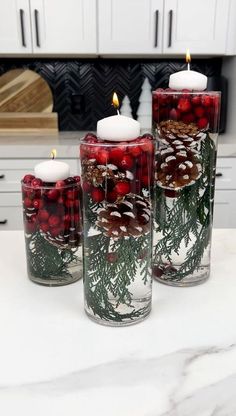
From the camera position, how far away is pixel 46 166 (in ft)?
2.29

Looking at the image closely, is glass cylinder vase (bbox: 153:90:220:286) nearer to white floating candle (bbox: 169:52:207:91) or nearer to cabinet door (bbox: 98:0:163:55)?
white floating candle (bbox: 169:52:207:91)

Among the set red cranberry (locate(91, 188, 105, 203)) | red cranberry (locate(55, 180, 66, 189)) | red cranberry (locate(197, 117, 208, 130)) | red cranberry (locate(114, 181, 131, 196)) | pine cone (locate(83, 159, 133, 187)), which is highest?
red cranberry (locate(197, 117, 208, 130))

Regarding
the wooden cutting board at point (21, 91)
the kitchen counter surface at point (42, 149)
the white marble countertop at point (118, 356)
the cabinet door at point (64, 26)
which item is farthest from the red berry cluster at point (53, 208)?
the wooden cutting board at point (21, 91)

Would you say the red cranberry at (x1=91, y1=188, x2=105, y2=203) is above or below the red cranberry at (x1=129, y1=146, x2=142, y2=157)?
below

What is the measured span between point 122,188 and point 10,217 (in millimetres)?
1706

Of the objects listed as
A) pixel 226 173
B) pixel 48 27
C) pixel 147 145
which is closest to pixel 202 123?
pixel 147 145

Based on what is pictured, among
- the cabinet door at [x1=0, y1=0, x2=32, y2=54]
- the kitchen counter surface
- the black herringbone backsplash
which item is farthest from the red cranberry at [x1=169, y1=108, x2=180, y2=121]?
the black herringbone backsplash

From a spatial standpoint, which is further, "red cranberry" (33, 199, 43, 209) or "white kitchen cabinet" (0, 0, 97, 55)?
"white kitchen cabinet" (0, 0, 97, 55)

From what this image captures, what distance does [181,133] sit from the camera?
25.8 inches

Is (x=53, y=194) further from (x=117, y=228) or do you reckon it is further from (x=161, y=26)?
(x=161, y=26)

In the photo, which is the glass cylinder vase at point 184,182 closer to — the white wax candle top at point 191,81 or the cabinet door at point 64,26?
the white wax candle top at point 191,81

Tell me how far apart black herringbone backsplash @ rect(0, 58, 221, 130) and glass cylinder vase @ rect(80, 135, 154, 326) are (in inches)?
84.0

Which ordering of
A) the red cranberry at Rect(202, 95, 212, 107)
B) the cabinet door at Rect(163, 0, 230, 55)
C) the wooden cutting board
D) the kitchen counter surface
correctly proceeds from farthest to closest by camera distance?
the wooden cutting board → the cabinet door at Rect(163, 0, 230, 55) → the kitchen counter surface → the red cranberry at Rect(202, 95, 212, 107)

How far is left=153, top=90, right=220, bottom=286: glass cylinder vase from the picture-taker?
0.65 meters
